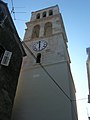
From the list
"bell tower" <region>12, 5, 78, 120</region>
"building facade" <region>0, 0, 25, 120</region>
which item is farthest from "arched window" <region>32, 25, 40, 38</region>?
"building facade" <region>0, 0, 25, 120</region>

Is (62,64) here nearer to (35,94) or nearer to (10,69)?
(35,94)

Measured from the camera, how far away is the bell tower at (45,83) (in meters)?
10.0

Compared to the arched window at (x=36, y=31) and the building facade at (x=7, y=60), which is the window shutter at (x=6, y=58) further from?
the arched window at (x=36, y=31)

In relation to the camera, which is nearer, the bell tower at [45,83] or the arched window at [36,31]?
the bell tower at [45,83]

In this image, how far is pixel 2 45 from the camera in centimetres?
934

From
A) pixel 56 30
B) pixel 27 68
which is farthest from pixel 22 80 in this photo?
pixel 56 30

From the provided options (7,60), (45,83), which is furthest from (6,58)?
(45,83)

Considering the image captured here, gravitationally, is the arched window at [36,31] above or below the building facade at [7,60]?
above

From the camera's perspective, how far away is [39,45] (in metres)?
15.2

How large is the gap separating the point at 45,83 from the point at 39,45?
4705 millimetres

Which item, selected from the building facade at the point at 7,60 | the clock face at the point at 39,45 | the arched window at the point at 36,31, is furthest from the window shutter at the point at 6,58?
the arched window at the point at 36,31

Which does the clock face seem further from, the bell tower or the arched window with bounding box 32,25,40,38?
the arched window with bounding box 32,25,40,38

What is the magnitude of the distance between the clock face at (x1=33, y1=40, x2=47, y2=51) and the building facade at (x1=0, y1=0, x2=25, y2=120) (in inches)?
126

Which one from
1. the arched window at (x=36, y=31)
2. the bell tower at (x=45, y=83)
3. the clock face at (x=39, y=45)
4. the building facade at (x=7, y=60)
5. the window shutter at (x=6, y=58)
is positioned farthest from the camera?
the arched window at (x=36, y=31)
